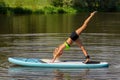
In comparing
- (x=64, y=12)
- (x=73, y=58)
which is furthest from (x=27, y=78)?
(x=64, y=12)

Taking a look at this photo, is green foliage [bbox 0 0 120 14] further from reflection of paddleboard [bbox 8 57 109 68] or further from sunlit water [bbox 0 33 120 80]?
reflection of paddleboard [bbox 8 57 109 68]

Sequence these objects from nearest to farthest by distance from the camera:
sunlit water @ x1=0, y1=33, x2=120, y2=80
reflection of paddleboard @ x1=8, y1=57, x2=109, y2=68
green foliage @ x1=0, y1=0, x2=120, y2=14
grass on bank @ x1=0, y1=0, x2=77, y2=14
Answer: sunlit water @ x1=0, y1=33, x2=120, y2=80 → reflection of paddleboard @ x1=8, y1=57, x2=109, y2=68 → grass on bank @ x1=0, y1=0, x2=77, y2=14 → green foliage @ x1=0, y1=0, x2=120, y2=14

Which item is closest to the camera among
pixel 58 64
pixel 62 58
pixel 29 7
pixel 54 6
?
pixel 58 64

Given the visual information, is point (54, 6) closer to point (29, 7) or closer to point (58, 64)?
point (29, 7)

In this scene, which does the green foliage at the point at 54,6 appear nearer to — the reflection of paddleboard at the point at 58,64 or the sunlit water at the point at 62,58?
the sunlit water at the point at 62,58

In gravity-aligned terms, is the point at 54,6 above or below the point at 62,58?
below

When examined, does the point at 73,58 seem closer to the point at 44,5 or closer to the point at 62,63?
the point at 62,63

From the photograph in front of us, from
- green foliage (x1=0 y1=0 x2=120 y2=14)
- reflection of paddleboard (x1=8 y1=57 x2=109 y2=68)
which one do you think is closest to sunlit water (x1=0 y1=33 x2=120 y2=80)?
reflection of paddleboard (x1=8 y1=57 x2=109 y2=68)

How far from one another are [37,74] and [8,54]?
6625 mm

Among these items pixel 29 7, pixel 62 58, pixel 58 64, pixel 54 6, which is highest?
pixel 58 64

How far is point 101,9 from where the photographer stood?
118375 millimetres

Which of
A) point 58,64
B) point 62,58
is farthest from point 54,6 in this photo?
point 58,64

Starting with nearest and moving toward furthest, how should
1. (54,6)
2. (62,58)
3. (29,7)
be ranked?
(62,58)
(29,7)
(54,6)

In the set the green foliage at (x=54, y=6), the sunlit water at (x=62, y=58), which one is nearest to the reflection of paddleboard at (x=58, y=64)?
the sunlit water at (x=62, y=58)
